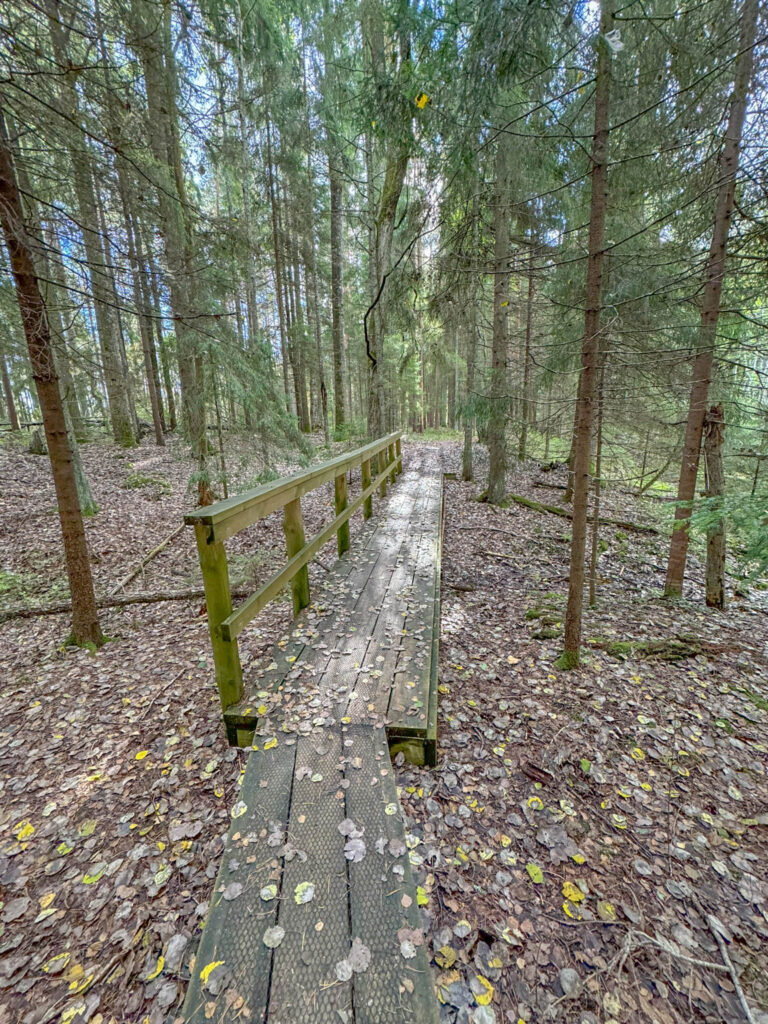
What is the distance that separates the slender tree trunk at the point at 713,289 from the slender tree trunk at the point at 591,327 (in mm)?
1117

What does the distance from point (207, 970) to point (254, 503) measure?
227cm

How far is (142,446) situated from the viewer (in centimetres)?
1452

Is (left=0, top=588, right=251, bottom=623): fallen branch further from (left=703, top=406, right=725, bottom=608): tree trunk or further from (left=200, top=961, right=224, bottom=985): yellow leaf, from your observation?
(left=703, top=406, right=725, bottom=608): tree trunk

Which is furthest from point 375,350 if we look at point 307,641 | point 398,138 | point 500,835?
point 500,835

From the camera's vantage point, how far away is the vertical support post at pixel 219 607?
2.47 metres

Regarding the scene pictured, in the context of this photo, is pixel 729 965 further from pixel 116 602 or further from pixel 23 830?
pixel 116 602

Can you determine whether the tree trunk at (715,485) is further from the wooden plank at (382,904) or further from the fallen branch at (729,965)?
the wooden plank at (382,904)

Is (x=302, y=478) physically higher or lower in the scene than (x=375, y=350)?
lower

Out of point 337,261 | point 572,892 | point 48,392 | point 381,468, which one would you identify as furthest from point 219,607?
point 337,261

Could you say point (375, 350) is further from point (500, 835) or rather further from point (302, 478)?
point (500, 835)

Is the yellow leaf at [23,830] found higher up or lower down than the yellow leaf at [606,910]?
higher up

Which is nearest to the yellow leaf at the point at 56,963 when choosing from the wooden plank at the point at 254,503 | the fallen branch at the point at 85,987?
the fallen branch at the point at 85,987

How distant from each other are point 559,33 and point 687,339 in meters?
4.96

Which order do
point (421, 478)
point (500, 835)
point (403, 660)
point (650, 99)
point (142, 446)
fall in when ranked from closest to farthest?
point (500, 835) → point (403, 660) → point (650, 99) → point (421, 478) → point (142, 446)
